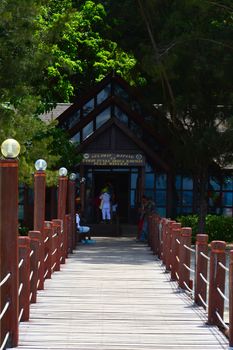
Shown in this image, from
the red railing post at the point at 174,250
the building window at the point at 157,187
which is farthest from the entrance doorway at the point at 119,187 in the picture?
the red railing post at the point at 174,250

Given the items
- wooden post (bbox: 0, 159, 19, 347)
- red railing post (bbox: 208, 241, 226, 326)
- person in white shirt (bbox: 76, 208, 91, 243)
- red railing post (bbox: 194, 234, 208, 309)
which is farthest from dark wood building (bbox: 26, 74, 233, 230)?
wooden post (bbox: 0, 159, 19, 347)

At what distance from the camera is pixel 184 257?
49.1 ft

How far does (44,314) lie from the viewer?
11.7 metres

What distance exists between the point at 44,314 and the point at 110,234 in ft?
71.7

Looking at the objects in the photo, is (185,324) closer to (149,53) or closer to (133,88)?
(149,53)

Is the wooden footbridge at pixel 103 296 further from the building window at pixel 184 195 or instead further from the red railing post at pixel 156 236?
the building window at pixel 184 195

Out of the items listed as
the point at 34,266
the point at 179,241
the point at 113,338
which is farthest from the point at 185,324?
the point at 179,241

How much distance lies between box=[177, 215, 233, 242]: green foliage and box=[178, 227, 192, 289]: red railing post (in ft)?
54.1

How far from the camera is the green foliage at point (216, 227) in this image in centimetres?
3195

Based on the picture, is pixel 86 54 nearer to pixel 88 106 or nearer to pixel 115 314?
pixel 88 106

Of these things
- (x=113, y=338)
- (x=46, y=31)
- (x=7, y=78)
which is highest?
(x=46, y=31)

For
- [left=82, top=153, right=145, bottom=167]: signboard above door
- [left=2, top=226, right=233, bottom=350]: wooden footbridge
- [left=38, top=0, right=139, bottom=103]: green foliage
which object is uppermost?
[left=38, top=0, right=139, bottom=103]: green foliage

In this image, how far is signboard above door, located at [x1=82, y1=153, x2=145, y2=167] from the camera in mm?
33438

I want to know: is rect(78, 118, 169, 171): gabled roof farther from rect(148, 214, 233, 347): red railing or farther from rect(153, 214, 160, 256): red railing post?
rect(148, 214, 233, 347): red railing
